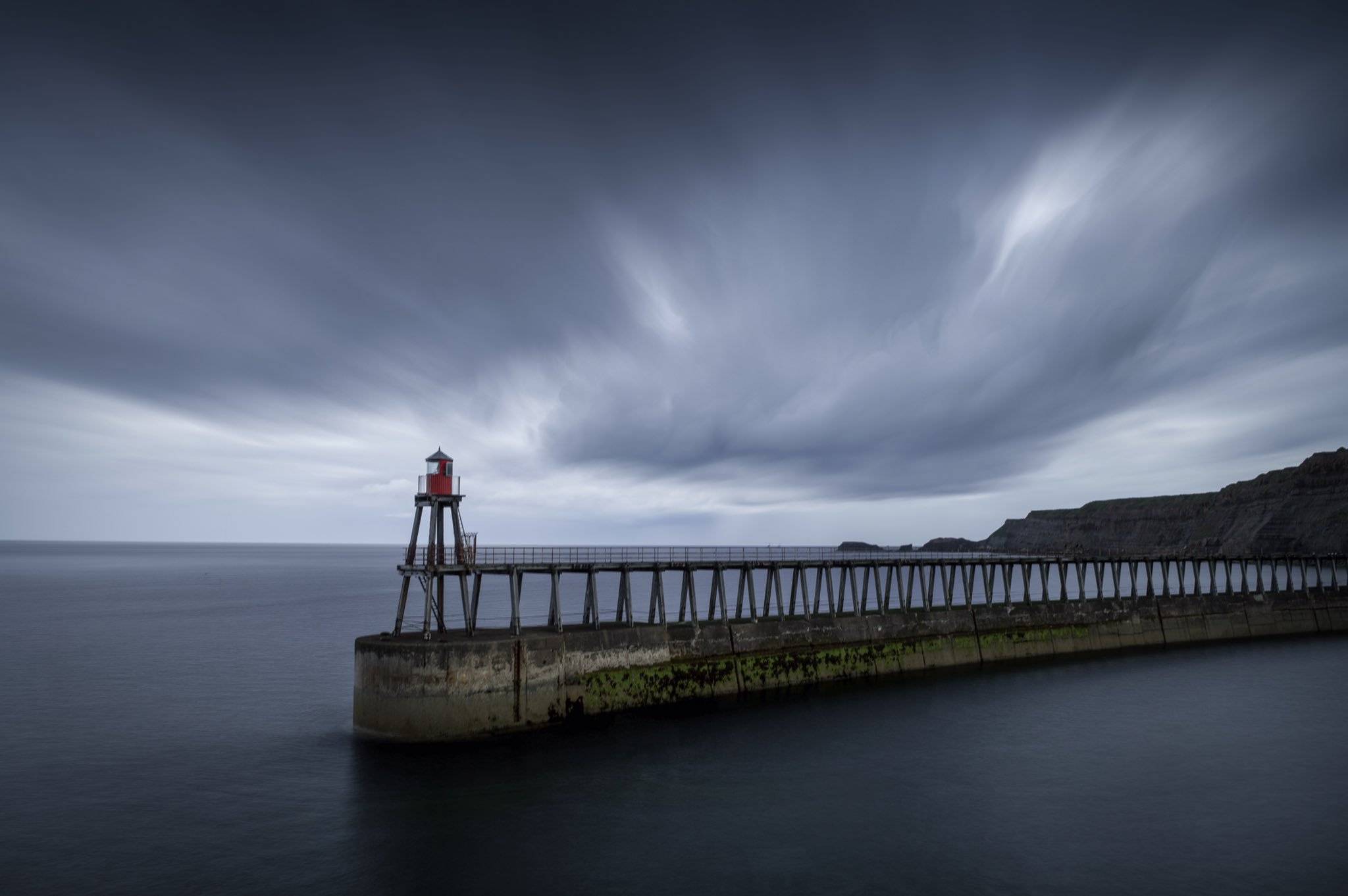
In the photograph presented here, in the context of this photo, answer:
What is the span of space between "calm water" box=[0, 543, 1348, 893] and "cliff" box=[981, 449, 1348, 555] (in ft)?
349

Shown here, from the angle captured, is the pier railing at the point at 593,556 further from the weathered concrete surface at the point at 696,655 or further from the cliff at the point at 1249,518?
the cliff at the point at 1249,518

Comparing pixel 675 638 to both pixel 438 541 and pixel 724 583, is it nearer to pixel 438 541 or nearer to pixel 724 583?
pixel 438 541

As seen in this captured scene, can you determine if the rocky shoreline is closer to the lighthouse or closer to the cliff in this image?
the cliff

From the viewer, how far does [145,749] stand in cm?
3025

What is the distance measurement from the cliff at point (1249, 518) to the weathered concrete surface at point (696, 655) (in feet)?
260

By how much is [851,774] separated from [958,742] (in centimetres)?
→ 717

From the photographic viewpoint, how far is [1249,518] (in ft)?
501

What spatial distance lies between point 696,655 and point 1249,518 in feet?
554

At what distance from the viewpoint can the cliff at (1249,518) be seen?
13688 centimetres

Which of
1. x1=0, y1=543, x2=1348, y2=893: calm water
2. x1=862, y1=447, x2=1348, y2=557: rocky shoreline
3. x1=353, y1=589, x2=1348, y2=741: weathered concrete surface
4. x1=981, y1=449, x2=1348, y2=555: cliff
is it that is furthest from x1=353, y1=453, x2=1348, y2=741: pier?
x1=981, y1=449, x2=1348, y2=555: cliff

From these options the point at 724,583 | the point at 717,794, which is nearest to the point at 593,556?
the point at 717,794

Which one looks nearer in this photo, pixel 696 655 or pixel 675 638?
pixel 675 638

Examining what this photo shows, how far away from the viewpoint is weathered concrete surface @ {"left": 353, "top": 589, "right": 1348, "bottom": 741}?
27.9 m

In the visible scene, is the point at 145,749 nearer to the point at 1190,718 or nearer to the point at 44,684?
the point at 44,684
